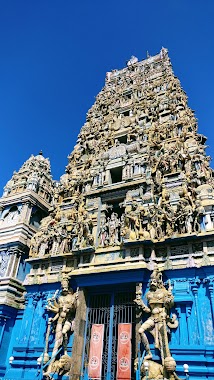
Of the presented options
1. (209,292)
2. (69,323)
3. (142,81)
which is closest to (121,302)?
(69,323)

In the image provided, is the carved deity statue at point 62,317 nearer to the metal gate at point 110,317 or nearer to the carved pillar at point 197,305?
the metal gate at point 110,317

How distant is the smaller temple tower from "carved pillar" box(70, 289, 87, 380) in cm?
433

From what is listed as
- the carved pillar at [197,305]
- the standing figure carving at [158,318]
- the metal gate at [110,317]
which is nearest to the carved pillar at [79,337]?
the metal gate at [110,317]

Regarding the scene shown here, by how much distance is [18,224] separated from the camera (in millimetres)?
18609

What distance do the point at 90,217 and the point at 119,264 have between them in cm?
356

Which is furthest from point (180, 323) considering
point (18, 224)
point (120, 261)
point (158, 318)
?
point (18, 224)

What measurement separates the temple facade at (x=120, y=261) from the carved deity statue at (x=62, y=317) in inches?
1.7

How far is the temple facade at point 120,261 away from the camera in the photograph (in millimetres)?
11234

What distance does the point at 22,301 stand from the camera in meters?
16.5

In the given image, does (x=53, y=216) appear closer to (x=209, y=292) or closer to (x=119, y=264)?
(x=119, y=264)

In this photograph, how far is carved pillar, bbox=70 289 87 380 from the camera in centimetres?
1199

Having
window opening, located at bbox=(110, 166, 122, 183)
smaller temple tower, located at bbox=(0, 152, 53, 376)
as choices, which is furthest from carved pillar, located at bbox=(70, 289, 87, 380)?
window opening, located at bbox=(110, 166, 122, 183)

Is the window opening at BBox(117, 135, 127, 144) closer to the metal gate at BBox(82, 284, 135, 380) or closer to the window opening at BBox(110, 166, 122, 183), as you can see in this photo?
the window opening at BBox(110, 166, 122, 183)

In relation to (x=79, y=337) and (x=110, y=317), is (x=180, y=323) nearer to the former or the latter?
(x=110, y=317)
